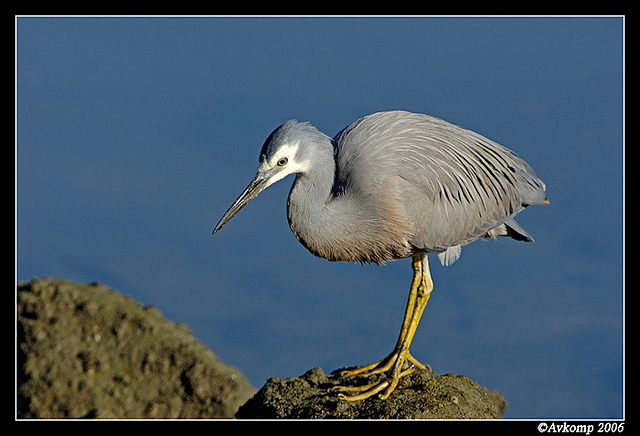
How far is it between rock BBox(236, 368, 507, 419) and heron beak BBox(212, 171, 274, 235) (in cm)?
173

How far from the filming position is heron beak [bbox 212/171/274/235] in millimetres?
5078

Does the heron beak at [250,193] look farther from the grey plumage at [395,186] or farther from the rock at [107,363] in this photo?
the rock at [107,363]

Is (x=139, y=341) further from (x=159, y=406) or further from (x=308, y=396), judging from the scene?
(x=308, y=396)

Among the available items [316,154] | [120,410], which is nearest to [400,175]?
[316,154]

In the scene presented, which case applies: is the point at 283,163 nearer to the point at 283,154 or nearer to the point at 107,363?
the point at 283,154

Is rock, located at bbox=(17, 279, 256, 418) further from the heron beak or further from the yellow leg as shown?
the heron beak

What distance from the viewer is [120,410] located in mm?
7820

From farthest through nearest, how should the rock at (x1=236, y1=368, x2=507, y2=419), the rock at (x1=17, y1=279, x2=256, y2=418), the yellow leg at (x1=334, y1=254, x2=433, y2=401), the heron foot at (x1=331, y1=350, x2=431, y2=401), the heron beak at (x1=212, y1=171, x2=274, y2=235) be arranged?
1. the rock at (x1=17, y1=279, x2=256, y2=418)
2. the yellow leg at (x1=334, y1=254, x2=433, y2=401)
3. the heron foot at (x1=331, y1=350, x2=431, y2=401)
4. the heron beak at (x1=212, y1=171, x2=274, y2=235)
5. the rock at (x1=236, y1=368, x2=507, y2=419)

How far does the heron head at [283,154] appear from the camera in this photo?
4.91 meters

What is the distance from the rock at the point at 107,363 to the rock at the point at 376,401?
2.50m

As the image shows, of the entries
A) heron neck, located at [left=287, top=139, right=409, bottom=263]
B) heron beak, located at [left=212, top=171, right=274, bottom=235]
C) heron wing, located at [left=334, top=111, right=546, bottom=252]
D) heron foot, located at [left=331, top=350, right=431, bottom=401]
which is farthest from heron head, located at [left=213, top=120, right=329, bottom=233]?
heron foot, located at [left=331, top=350, right=431, bottom=401]

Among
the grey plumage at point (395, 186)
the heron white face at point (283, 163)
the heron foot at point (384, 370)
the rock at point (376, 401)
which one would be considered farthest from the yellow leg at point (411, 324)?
the heron white face at point (283, 163)

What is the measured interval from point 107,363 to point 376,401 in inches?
178

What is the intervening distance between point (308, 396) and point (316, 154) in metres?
2.27
